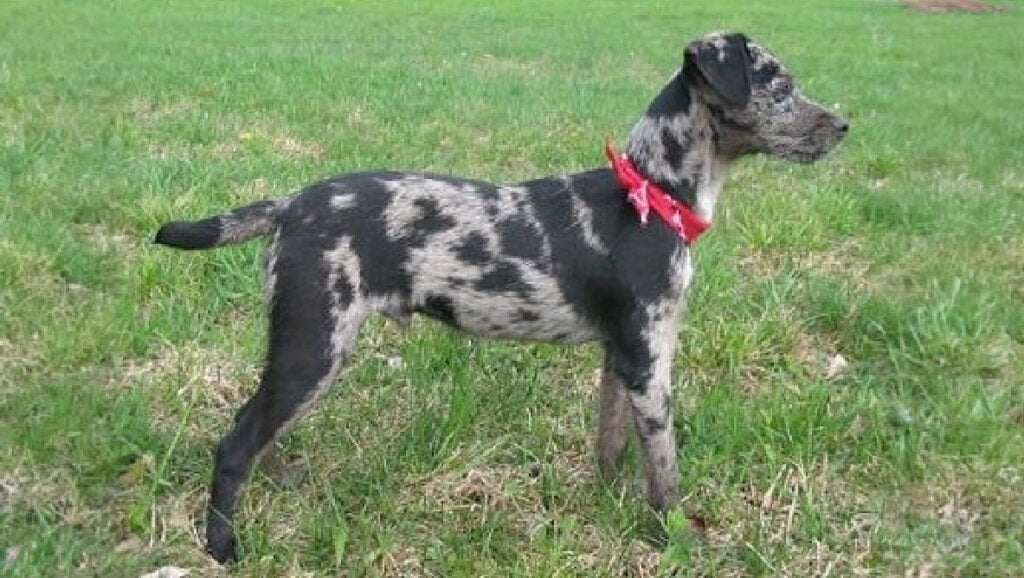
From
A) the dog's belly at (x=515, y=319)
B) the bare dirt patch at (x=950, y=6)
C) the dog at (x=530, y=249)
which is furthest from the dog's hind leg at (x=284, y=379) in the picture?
the bare dirt patch at (x=950, y=6)

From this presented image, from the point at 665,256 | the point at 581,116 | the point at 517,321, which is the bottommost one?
the point at 581,116

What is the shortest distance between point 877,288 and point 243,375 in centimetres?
374

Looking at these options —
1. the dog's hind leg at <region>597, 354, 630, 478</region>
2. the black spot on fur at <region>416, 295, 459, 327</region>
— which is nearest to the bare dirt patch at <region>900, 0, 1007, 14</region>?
the dog's hind leg at <region>597, 354, 630, 478</region>

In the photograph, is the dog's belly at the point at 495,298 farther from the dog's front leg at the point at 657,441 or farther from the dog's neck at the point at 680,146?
the dog's neck at the point at 680,146

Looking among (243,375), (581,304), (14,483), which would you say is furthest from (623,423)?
(14,483)

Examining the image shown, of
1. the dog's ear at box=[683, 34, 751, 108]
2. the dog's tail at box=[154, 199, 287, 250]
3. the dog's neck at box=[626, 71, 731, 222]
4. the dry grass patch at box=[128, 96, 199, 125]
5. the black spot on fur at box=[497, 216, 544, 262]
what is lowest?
the dry grass patch at box=[128, 96, 199, 125]

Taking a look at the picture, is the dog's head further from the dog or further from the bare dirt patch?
the bare dirt patch

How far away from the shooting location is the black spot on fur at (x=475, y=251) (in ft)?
13.4

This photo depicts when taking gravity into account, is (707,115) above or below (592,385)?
above

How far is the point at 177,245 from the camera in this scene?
3.96 m

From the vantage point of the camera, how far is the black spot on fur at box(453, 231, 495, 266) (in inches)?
161

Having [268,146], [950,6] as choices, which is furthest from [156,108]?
[950,6]

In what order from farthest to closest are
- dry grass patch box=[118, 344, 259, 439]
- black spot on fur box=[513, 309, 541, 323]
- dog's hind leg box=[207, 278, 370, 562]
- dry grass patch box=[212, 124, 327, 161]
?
dry grass patch box=[212, 124, 327, 161], dry grass patch box=[118, 344, 259, 439], black spot on fur box=[513, 309, 541, 323], dog's hind leg box=[207, 278, 370, 562]

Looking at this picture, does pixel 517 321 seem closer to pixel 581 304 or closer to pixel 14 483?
pixel 581 304
